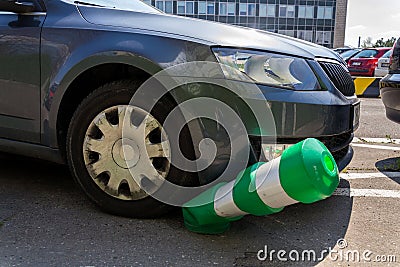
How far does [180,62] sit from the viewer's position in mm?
2312

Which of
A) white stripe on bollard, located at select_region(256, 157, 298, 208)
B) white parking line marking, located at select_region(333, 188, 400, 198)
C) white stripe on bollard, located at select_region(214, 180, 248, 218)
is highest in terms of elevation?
white stripe on bollard, located at select_region(256, 157, 298, 208)

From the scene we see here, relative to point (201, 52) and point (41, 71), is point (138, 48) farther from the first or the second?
point (41, 71)

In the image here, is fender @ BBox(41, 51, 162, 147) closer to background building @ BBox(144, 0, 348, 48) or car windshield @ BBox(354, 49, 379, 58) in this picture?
car windshield @ BBox(354, 49, 379, 58)

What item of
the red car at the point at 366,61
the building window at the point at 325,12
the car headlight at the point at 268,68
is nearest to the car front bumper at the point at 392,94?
the car headlight at the point at 268,68

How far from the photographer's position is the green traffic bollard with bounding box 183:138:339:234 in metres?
1.81

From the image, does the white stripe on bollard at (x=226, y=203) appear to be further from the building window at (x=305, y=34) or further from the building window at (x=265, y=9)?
the building window at (x=305, y=34)

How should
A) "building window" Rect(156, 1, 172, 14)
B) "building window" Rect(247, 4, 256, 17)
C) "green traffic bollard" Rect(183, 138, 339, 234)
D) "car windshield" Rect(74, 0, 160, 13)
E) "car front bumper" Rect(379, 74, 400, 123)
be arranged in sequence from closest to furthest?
"green traffic bollard" Rect(183, 138, 339, 234)
"car windshield" Rect(74, 0, 160, 13)
"car front bumper" Rect(379, 74, 400, 123)
"building window" Rect(156, 1, 172, 14)
"building window" Rect(247, 4, 256, 17)

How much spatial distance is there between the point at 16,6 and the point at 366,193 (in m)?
2.63

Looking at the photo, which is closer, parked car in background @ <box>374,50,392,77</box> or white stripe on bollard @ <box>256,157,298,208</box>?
white stripe on bollard @ <box>256,157,298,208</box>

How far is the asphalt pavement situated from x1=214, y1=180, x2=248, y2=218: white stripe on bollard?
180mm

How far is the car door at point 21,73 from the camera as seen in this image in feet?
8.73

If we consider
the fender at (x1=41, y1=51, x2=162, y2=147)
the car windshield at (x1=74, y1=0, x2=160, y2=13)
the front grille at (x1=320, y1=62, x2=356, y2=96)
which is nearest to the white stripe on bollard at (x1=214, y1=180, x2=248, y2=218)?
the fender at (x1=41, y1=51, x2=162, y2=147)

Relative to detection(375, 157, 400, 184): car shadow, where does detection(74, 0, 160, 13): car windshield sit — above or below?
above

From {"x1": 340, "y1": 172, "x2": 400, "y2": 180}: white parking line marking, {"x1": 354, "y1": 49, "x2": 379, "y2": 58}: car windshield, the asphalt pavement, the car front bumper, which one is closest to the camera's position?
the asphalt pavement
